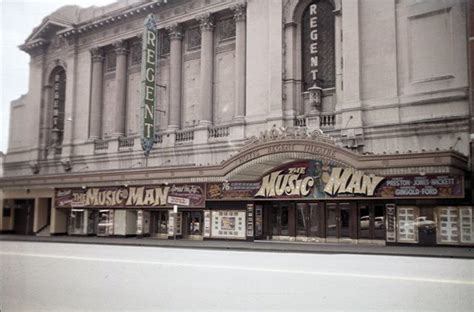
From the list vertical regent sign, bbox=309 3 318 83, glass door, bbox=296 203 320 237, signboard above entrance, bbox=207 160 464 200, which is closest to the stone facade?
vertical regent sign, bbox=309 3 318 83

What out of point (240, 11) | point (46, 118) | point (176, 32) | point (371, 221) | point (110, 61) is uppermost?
point (240, 11)

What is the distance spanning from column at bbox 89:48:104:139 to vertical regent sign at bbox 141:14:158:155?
6.48 metres

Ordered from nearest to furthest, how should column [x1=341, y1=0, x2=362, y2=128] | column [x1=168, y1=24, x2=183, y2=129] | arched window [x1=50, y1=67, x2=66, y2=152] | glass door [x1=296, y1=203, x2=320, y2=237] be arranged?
column [x1=341, y1=0, x2=362, y2=128] < glass door [x1=296, y1=203, x2=320, y2=237] < column [x1=168, y1=24, x2=183, y2=129] < arched window [x1=50, y1=67, x2=66, y2=152]

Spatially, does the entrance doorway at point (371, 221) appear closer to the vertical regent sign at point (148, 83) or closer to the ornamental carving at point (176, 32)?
the vertical regent sign at point (148, 83)

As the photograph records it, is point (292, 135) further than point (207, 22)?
No

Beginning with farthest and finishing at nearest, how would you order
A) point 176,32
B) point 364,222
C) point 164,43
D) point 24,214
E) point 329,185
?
point 24,214, point 164,43, point 176,32, point 329,185, point 364,222

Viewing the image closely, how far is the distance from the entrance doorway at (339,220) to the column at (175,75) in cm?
1219

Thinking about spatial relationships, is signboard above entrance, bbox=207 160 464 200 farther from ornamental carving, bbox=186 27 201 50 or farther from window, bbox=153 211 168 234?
ornamental carving, bbox=186 27 201 50

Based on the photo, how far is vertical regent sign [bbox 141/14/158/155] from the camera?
107 ft

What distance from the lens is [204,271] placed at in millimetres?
13555

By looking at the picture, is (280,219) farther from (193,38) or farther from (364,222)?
(193,38)

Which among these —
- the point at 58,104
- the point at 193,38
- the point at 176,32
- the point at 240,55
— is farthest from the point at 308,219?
the point at 58,104

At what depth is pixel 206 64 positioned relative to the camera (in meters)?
32.6

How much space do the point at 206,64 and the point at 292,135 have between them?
32.8 ft
